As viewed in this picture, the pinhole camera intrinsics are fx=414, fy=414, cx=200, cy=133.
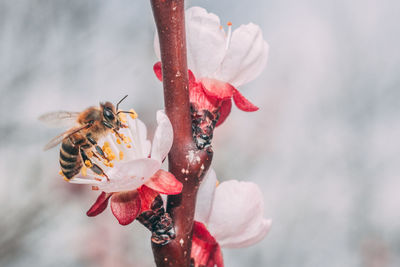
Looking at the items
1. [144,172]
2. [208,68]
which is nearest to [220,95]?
[208,68]

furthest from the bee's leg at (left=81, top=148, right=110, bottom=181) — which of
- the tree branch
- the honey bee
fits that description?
the tree branch

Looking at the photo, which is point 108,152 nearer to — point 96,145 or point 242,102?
point 96,145

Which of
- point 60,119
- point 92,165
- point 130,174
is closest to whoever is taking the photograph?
point 130,174

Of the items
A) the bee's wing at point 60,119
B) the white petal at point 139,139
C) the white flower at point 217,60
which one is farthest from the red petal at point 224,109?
the bee's wing at point 60,119

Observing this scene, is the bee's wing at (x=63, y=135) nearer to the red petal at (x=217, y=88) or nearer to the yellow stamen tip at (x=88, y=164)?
the yellow stamen tip at (x=88, y=164)

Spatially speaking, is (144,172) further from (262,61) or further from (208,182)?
(262,61)

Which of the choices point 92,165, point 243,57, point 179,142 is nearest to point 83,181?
point 92,165

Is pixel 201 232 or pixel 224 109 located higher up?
pixel 224 109
